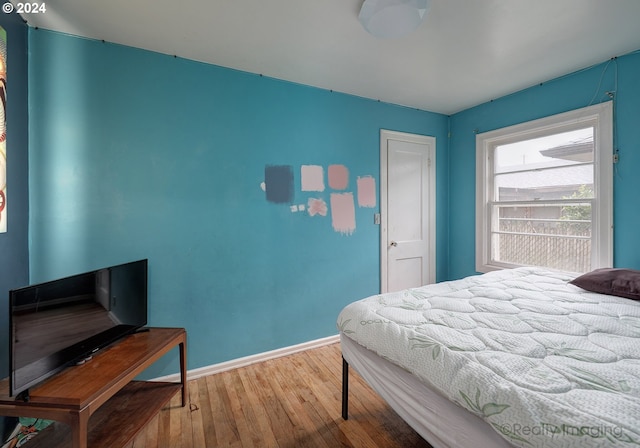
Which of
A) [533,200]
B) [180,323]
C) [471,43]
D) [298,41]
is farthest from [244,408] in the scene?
[533,200]

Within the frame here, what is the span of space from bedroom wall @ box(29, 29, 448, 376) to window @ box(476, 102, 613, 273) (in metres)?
1.30

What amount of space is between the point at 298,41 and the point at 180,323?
7.40 ft

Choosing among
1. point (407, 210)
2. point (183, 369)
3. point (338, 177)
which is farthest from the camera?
point (407, 210)

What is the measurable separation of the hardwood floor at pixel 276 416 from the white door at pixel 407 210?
4.46 feet

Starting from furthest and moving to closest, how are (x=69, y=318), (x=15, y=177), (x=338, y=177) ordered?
1. (x=338, y=177)
2. (x=15, y=177)
3. (x=69, y=318)

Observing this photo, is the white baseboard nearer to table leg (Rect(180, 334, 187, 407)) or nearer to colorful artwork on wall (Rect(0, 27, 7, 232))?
table leg (Rect(180, 334, 187, 407))

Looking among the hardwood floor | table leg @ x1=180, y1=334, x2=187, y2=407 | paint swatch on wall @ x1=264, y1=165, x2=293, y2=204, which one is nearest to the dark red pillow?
the hardwood floor

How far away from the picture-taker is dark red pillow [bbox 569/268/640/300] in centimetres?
164

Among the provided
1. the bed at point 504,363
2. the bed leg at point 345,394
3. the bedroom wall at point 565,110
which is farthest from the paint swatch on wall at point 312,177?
the bedroom wall at point 565,110

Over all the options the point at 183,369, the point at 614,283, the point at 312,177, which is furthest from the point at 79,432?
the point at 614,283

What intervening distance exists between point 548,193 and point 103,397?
366 centimetres

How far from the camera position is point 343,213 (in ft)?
9.12

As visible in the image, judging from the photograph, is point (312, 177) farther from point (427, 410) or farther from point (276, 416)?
point (427, 410)

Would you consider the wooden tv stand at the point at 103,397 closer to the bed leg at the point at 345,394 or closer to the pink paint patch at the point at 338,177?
the bed leg at the point at 345,394
